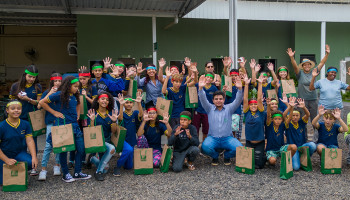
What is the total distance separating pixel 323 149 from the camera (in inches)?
194

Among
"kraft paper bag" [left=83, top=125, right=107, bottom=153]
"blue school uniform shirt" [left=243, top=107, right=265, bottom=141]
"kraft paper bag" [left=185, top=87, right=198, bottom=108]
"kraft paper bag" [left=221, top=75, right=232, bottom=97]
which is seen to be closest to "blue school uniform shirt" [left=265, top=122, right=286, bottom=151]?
"blue school uniform shirt" [left=243, top=107, right=265, bottom=141]

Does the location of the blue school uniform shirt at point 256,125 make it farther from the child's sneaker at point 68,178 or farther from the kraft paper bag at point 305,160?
the child's sneaker at point 68,178

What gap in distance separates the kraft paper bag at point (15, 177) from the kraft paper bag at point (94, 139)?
89 centimetres

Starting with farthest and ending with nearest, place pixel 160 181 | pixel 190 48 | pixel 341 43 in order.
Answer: pixel 341 43, pixel 190 48, pixel 160 181

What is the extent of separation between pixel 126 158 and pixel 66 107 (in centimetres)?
128

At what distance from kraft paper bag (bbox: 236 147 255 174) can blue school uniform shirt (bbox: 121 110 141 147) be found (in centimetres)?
179

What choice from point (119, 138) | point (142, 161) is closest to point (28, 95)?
point (119, 138)

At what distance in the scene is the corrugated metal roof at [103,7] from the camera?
10.4 meters

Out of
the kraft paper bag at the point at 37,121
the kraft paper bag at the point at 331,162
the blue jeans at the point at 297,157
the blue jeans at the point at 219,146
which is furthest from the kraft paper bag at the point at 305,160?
the kraft paper bag at the point at 37,121

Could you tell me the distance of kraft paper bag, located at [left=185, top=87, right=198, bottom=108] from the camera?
19.5 feet

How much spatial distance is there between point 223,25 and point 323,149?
499 inches

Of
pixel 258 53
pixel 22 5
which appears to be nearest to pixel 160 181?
pixel 22 5

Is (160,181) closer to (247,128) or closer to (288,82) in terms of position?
(247,128)

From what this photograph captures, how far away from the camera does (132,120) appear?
18.0ft
